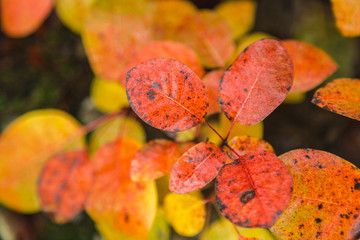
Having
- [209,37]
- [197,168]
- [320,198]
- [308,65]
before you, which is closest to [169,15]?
[209,37]

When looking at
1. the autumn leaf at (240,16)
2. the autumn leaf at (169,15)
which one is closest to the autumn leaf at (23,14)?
the autumn leaf at (169,15)

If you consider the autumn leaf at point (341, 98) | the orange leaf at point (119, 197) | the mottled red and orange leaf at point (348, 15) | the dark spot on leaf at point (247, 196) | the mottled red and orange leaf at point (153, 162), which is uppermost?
the mottled red and orange leaf at point (348, 15)

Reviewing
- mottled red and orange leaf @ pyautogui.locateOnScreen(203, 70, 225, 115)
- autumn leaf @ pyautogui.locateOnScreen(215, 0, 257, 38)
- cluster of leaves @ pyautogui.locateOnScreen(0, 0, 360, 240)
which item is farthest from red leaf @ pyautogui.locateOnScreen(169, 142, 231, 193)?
autumn leaf @ pyautogui.locateOnScreen(215, 0, 257, 38)

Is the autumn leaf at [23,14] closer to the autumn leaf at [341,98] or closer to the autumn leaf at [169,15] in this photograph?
the autumn leaf at [169,15]

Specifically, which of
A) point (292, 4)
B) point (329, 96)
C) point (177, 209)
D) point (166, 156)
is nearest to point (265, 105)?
point (329, 96)

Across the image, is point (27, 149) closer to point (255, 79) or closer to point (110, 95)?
point (110, 95)
